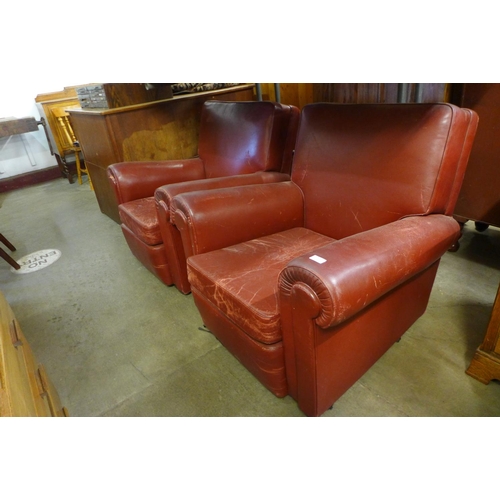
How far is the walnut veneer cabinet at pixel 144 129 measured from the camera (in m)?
2.47

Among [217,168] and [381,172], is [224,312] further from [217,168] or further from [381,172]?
[217,168]

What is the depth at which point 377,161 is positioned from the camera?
4.42 feet

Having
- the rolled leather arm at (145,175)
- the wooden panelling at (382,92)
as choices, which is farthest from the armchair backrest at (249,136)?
the wooden panelling at (382,92)

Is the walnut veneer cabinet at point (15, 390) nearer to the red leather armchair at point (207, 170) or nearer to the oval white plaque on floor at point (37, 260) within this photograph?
the red leather armchair at point (207, 170)

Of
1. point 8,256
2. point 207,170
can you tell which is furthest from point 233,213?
point 8,256

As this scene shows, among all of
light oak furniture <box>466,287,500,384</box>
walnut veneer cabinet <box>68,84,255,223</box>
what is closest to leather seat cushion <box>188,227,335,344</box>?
light oak furniture <box>466,287,500,384</box>

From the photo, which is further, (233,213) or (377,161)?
(233,213)

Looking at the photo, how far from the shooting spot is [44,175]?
16.4ft

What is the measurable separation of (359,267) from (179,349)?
1.06 meters

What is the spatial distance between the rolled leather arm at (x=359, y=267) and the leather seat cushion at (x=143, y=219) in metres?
1.14

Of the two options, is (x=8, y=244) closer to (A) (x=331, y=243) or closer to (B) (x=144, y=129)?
(B) (x=144, y=129)

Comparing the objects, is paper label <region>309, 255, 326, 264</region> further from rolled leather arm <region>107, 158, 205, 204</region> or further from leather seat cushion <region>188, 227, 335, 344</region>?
rolled leather arm <region>107, 158, 205, 204</region>

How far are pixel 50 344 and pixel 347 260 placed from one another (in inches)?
64.3

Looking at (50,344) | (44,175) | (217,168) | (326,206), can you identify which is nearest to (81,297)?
(50,344)
